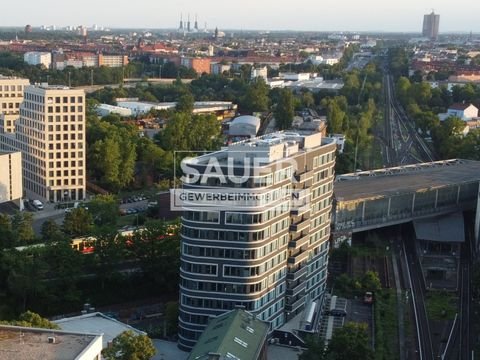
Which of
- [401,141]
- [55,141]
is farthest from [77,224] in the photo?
[401,141]

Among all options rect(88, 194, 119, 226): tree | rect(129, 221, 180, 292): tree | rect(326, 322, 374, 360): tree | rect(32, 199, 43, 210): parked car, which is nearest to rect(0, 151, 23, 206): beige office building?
rect(32, 199, 43, 210): parked car

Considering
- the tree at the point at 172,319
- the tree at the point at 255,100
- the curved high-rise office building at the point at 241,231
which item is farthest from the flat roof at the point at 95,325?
the tree at the point at 255,100

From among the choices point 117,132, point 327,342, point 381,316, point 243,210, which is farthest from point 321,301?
point 117,132

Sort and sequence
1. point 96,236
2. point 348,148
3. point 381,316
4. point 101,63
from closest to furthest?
point 381,316 → point 96,236 → point 348,148 → point 101,63

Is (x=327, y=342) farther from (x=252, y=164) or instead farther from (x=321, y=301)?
(x=252, y=164)

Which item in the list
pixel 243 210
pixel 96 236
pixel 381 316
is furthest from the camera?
pixel 96 236

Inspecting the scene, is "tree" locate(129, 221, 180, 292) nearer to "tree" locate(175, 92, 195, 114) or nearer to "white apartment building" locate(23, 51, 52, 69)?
"tree" locate(175, 92, 195, 114)

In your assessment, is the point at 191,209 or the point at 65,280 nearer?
the point at 191,209
